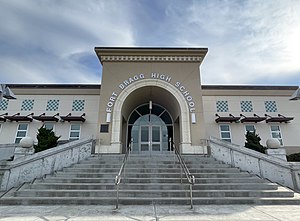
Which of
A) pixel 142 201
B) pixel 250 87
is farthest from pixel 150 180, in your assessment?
pixel 250 87

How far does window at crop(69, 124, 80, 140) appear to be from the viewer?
14.6m

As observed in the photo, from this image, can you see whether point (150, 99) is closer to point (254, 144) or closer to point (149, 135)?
point (149, 135)

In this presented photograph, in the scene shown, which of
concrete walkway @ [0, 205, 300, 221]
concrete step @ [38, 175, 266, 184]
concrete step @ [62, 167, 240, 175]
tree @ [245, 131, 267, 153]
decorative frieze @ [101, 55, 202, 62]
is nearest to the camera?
concrete walkway @ [0, 205, 300, 221]

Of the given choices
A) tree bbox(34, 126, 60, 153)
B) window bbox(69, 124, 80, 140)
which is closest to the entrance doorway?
window bbox(69, 124, 80, 140)

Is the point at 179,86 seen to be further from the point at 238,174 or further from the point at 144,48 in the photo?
the point at 238,174

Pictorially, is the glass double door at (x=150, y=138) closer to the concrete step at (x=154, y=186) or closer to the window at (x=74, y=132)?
the window at (x=74, y=132)

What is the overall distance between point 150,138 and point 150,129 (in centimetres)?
79

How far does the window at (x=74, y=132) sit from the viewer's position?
47.8 feet

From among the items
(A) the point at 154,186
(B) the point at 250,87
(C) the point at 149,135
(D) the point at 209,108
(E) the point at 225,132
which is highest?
(B) the point at 250,87

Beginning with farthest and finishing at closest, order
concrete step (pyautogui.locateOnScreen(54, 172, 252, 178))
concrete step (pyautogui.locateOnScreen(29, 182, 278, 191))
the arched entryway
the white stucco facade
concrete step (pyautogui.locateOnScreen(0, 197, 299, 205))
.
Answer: the white stucco facade
the arched entryway
concrete step (pyautogui.locateOnScreen(54, 172, 252, 178))
concrete step (pyautogui.locateOnScreen(29, 182, 278, 191))
concrete step (pyautogui.locateOnScreen(0, 197, 299, 205))

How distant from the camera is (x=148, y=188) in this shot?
20.8 feet

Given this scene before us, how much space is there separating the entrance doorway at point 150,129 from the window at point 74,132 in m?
4.16

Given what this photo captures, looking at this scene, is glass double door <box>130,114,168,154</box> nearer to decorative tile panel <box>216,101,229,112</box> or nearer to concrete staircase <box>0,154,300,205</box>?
decorative tile panel <box>216,101,229,112</box>

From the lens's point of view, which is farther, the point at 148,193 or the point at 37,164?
the point at 37,164
